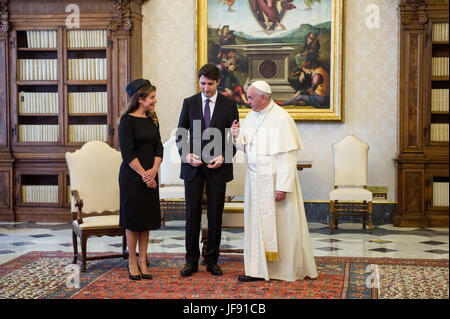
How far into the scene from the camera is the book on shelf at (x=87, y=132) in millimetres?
7781

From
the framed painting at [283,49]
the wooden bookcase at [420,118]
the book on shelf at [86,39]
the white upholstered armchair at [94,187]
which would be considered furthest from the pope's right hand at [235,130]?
the book on shelf at [86,39]

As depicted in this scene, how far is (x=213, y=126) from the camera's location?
15.3 ft

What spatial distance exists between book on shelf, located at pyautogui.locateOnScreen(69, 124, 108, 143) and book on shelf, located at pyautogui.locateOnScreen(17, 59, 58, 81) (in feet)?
2.40

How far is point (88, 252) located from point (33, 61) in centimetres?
328

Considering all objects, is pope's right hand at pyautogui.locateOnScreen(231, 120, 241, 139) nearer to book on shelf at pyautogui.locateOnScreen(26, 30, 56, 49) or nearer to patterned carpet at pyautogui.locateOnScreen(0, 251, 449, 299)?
patterned carpet at pyautogui.locateOnScreen(0, 251, 449, 299)

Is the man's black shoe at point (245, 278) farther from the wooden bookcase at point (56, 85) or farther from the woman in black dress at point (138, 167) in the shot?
the wooden bookcase at point (56, 85)

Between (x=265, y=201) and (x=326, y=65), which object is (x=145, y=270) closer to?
(x=265, y=201)

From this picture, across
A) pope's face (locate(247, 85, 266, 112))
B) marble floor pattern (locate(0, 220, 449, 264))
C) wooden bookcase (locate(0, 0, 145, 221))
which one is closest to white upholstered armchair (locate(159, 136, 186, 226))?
marble floor pattern (locate(0, 220, 449, 264))

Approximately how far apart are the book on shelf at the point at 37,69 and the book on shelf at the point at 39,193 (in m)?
1.45

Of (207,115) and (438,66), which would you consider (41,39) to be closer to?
(207,115)

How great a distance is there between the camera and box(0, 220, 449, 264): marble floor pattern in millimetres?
5824

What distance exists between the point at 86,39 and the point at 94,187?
10.2 ft

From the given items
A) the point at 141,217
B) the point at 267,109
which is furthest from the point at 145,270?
the point at 267,109

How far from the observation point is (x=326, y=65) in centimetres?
770
